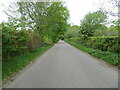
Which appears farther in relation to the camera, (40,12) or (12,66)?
(40,12)

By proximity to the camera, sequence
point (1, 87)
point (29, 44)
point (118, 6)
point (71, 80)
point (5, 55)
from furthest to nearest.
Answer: point (29, 44) → point (5, 55) → point (118, 6) → point (71, 80) → point (1, 87)

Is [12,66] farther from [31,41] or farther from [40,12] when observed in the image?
[40,12]

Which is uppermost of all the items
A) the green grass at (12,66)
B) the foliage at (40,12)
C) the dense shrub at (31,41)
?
the foliage at (40,12)

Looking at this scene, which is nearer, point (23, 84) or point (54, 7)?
point (23, 84)

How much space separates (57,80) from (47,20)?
12.4 m

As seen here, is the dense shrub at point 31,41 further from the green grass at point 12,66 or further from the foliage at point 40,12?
the foliage at point 40,12

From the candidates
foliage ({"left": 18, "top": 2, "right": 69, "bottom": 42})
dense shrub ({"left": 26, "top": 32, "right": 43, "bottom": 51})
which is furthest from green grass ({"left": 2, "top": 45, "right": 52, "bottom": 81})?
foliage ({"left": 18, "top": 2, "right": 69, "bottom": 42})

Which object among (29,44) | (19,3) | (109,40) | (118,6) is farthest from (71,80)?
(19,3)

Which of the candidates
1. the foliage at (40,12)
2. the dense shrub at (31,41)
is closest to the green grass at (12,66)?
the dense shrub at (31,41)

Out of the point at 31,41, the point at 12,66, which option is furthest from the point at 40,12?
the point at 12,66

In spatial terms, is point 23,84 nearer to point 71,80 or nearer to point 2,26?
point 71,80

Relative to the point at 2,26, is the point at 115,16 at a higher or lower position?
higher

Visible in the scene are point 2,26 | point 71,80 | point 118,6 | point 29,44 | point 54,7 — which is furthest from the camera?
point 54,7

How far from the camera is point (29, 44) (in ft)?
27.2
